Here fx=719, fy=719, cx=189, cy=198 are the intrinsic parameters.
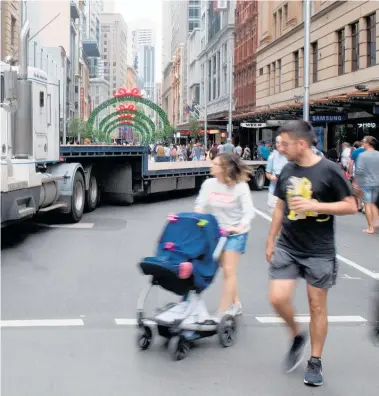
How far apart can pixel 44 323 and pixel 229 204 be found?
2137 millimetres

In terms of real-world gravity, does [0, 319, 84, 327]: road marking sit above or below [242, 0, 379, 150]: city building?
below

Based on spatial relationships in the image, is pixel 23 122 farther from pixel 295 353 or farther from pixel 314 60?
pixel 314 60

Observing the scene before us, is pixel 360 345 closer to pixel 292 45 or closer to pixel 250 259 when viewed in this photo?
pixel 250 259

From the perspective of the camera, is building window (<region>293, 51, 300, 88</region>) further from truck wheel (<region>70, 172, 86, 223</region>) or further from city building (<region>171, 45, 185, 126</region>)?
city building (<region>171, 45, 185, 126</region>)

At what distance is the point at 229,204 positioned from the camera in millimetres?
6762

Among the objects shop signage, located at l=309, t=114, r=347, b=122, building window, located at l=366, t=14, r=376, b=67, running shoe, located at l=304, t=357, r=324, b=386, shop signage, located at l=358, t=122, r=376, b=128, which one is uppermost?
building window, located at l=366, t=14, r=376, b=67

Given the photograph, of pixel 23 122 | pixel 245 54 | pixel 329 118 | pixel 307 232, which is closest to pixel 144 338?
pixel 307 232

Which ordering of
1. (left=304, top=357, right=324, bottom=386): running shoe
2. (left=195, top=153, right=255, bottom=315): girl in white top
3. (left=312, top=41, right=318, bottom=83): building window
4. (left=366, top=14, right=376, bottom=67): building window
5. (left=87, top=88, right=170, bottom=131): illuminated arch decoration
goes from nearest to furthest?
(left=304, top=357, right=324, bottom=386): running shoe
(left=195, top=153, right=255, bottom=315): girl in white top
(left=366, top=14, right=376, bottom=67): building window
(left=312, top=41, right=318, bottom=83): building window
(left=87, top=88, right=170, bottom=131): illuminated arch decoration

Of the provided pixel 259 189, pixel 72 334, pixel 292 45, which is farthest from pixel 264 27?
pixel 72 334

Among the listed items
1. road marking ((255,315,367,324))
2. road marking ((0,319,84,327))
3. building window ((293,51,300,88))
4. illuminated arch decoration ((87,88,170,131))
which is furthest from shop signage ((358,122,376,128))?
road marking ((0,319,84,327))

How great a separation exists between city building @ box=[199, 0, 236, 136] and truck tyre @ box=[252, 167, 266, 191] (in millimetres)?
37361

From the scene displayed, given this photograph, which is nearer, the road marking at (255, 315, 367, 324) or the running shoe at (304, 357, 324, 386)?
the running shoe at (304, 357, 324, 386)

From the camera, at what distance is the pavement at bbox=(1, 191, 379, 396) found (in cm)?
520

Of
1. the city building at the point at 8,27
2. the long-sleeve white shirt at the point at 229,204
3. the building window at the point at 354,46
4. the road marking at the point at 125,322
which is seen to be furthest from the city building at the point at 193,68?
the long-sleeve white shirt at the point at 229,204
